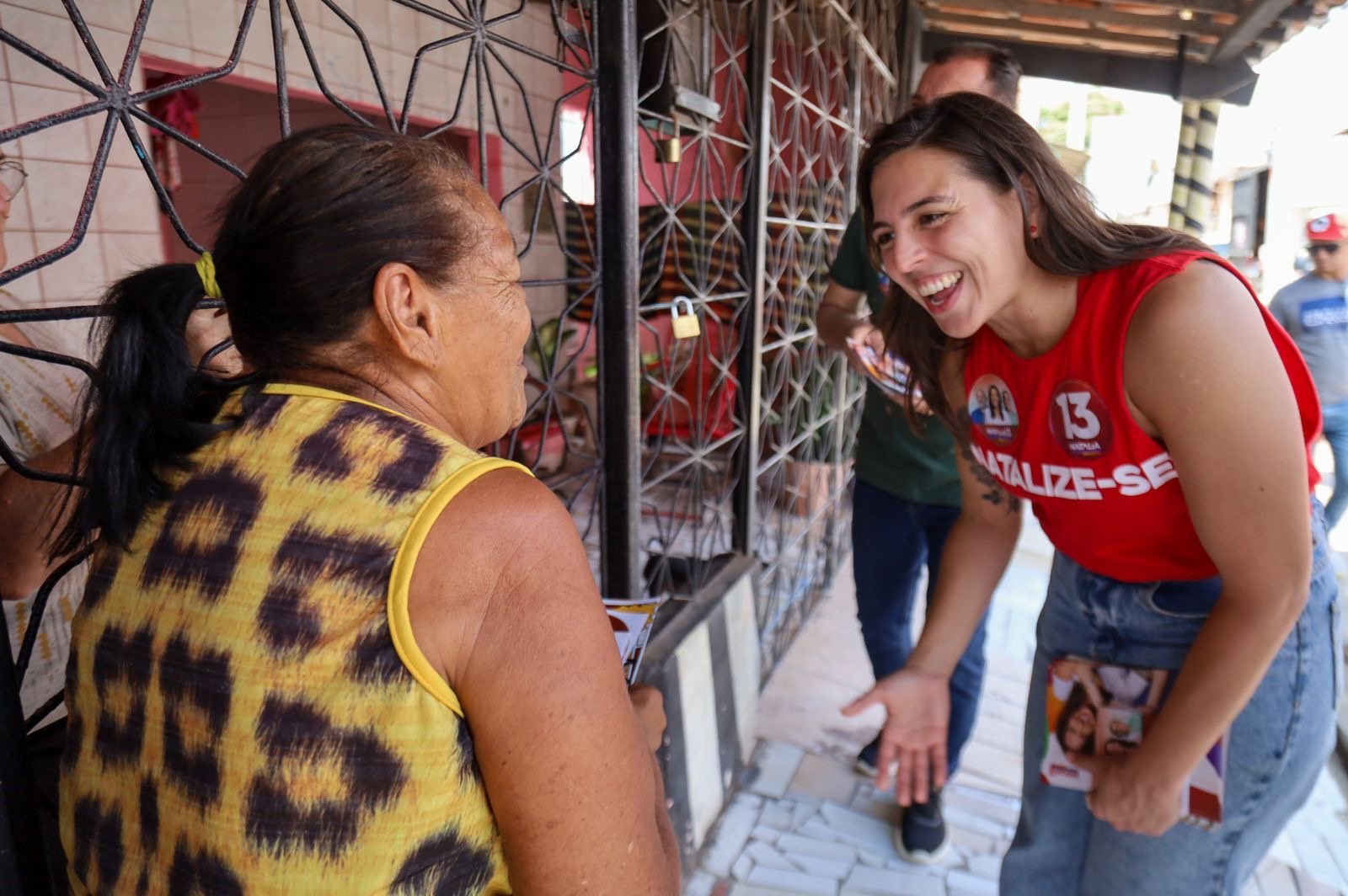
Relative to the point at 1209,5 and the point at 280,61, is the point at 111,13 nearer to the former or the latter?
the point at 280,61

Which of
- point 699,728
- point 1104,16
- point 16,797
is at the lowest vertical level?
point 699,728

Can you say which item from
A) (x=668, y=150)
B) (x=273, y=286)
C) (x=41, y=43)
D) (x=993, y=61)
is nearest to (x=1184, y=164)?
(x=993, y=61)

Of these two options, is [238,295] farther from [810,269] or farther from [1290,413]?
[810,269]

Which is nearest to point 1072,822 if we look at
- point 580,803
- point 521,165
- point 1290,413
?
point 1290,413

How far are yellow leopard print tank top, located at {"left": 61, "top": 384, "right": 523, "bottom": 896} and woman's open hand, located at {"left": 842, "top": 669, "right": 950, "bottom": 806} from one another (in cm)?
94

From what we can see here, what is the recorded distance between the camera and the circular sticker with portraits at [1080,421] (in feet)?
4.01

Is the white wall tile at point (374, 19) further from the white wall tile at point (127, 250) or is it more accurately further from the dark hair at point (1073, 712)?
the dark hair at point (1073, 712)

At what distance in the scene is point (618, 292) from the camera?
194cm

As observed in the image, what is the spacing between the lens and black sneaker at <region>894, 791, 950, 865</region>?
233cm

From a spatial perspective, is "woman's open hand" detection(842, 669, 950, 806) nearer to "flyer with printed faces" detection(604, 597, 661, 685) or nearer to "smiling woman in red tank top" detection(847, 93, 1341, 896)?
"smiling woman in red tank top" detection(847, 93, 1341, 896)

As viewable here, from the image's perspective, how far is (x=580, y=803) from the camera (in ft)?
2.42

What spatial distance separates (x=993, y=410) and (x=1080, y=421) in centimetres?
19

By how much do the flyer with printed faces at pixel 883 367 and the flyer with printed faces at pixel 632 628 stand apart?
38.9 inches

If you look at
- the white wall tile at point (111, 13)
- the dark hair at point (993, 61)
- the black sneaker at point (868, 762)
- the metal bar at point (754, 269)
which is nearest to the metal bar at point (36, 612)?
the dark hair at point (993, 61)
